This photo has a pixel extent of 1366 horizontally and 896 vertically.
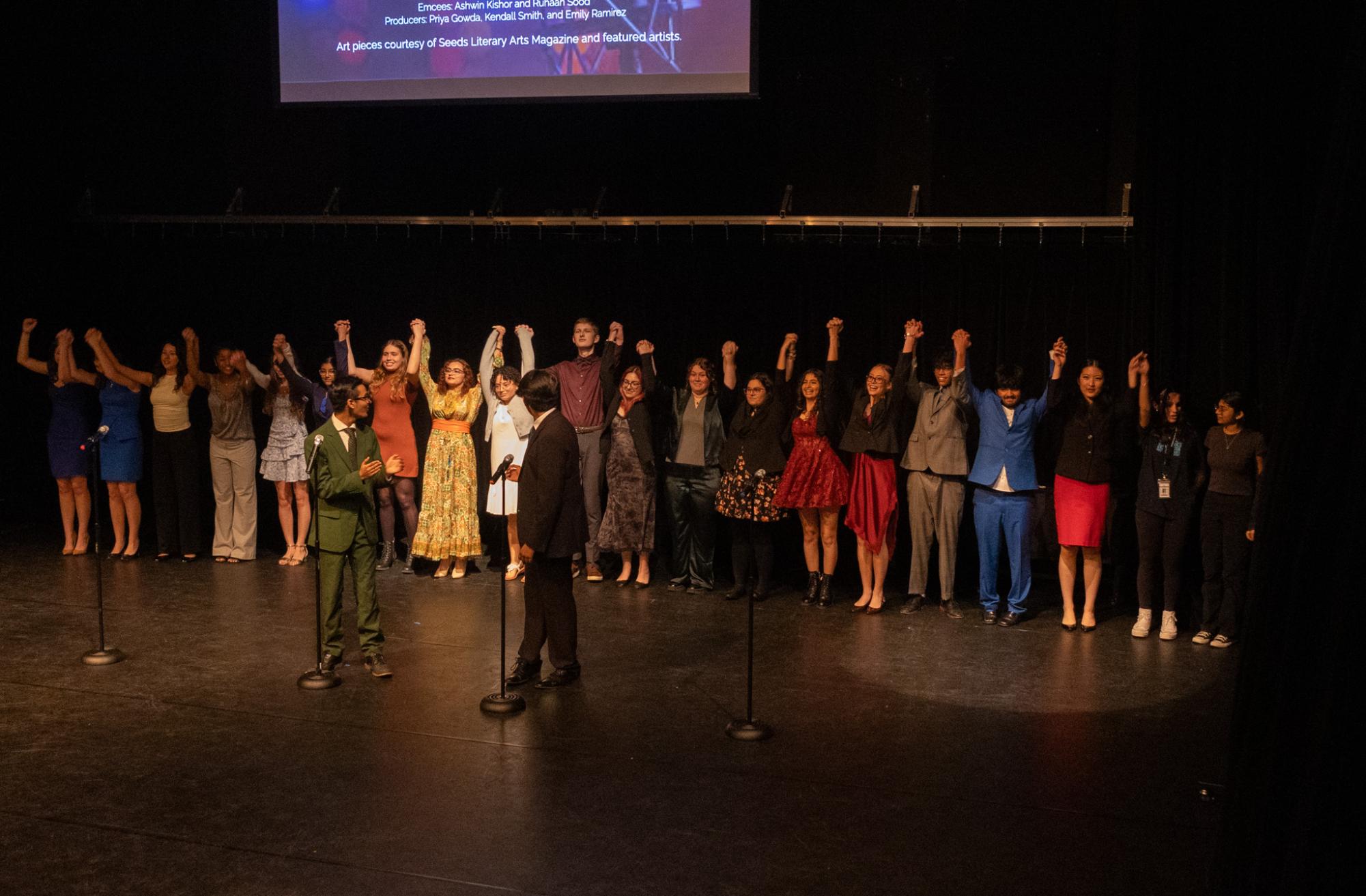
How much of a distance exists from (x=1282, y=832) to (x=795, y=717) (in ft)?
12.6

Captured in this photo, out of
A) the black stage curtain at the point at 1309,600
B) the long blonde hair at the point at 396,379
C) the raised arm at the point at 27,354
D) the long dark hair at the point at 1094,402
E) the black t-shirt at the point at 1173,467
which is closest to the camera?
the black stage curtain at the point at 1309,600

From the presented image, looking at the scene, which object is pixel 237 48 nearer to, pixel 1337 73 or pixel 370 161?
pixel 370 161

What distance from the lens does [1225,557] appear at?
6.62 meters

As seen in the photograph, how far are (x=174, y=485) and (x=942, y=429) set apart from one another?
539cm

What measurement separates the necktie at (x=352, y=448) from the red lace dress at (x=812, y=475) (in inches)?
108

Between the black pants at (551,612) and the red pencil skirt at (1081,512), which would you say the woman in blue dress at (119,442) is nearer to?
the black pants at (551,612)

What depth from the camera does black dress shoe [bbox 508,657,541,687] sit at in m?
5.71

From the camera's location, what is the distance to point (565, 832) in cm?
407

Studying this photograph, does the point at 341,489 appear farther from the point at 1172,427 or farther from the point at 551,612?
the point at 1172,427

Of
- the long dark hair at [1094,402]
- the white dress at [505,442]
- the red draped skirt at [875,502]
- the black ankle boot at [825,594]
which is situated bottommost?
the black ankle boot at [825,594]

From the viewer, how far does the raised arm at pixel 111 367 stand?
859 cm

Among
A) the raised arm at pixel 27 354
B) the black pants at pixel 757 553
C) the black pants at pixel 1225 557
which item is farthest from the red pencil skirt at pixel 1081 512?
the raised arm at pixel 27 354

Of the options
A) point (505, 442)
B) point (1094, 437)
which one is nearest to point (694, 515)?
point (505, 442)

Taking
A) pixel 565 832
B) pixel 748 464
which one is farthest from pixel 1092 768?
pixel 748 464
